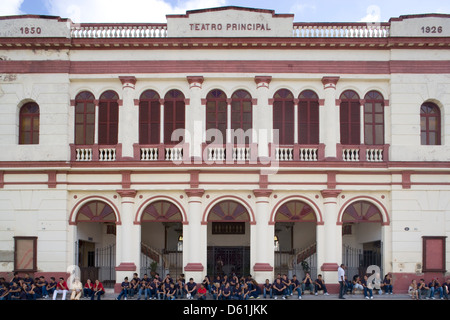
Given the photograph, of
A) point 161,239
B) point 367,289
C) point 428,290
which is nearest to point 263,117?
point 367,289

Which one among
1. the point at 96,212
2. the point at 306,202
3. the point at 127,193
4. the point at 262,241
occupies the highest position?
the point at 127,193

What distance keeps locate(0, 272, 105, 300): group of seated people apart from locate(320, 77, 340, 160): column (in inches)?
501

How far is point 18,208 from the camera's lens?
1170 inches

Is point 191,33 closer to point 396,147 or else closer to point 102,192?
point 102,192

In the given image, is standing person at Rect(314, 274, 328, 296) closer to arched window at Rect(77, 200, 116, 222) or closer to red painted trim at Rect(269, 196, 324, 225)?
red painted trim at Rect(269, 196, 324, 225)

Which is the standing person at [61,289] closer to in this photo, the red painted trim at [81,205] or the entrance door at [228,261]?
the red painted trim at [81,205]

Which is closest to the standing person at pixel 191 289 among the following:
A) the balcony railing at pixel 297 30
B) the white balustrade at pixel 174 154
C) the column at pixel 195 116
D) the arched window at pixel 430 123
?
the white balustrade at pixel 174 154

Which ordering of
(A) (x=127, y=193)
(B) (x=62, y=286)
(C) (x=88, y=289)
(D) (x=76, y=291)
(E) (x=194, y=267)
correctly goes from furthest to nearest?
(A) (x=127, y=193)
(E) (x=194, y=267)
(C) (x=88, y=289)
(B) (x=62, y=286)
(D) (x=76, y=291)

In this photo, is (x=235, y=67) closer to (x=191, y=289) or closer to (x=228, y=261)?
(x=228, y=261)

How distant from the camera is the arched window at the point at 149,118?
30.4m

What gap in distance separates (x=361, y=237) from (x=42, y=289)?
17017 millimetres

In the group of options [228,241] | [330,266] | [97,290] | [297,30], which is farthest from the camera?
[228,241]

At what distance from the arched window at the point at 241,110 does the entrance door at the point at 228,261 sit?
22.2 feet

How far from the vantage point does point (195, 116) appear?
29906 mm
